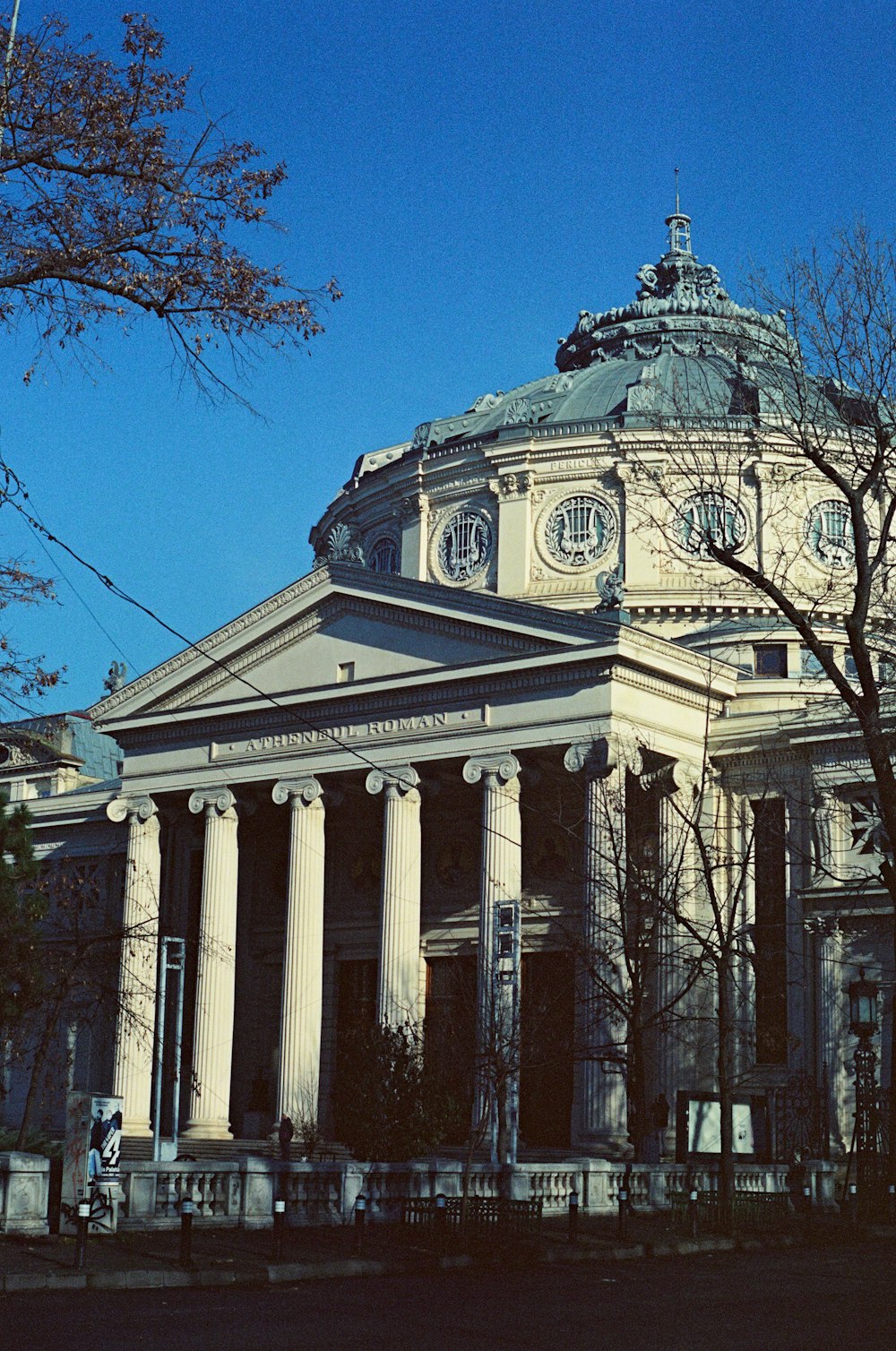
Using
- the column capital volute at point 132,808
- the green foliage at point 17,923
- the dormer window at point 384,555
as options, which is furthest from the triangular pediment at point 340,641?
the green foliage at point 17,923

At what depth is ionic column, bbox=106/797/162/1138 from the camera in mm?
52438

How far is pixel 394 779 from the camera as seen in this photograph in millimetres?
50062

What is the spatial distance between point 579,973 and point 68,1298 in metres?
28.5

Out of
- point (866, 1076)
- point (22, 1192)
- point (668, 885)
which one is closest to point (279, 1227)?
point (22, 1192)

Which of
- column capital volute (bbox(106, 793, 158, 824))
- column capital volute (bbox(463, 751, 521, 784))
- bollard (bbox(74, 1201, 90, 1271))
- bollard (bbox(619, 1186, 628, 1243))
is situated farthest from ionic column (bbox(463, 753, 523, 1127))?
bollard (bbox(74, 1201, 90, 1271))

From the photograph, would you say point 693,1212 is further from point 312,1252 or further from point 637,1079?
point 637,1079

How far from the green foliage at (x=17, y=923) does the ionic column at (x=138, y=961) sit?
41.0 ft

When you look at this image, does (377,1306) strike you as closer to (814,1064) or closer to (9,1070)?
(814,1064)

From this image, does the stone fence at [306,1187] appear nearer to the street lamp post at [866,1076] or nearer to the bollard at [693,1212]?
the bollard at [693,1212]

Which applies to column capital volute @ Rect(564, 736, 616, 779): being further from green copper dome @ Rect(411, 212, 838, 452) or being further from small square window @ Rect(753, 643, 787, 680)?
green copper dome @ Rect(411, 212, 838, 452)

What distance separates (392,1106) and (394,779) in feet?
44.6

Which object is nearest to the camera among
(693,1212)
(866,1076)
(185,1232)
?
(185,1232)

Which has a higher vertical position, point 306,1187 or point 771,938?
point 771,938

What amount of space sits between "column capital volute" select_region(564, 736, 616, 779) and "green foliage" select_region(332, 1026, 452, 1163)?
29.2 ft
